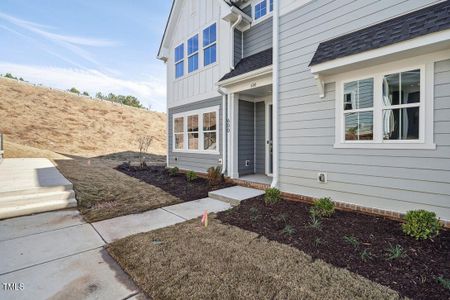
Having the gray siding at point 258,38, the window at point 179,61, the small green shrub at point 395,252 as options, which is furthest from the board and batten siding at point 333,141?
the window at point 179,61

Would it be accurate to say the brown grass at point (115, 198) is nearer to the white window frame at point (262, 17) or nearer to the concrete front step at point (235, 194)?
the concrete front step at point (235, 194)

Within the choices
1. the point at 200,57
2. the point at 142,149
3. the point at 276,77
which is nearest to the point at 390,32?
the point at 276,77

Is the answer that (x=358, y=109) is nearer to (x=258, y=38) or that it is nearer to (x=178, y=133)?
(x=258, y=38)

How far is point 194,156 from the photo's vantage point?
8922 millimetres

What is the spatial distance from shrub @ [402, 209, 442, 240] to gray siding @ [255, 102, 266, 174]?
475 cm

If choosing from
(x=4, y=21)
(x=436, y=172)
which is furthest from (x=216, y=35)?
(x=4, y=21)

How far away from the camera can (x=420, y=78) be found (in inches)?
136

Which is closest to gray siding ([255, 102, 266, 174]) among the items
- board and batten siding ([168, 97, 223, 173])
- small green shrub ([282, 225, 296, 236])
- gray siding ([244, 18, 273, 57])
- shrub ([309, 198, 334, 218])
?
board and batten siding ([168, 97, 223, 173])

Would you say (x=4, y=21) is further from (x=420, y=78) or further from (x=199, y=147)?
(x=420, y=78)

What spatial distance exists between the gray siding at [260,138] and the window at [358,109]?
343 centimetres

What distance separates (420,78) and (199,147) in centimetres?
683

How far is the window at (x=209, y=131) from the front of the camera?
312 inches

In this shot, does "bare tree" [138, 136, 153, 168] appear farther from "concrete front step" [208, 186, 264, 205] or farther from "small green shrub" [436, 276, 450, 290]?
"small green shrub" [436, 276, 450, 290]

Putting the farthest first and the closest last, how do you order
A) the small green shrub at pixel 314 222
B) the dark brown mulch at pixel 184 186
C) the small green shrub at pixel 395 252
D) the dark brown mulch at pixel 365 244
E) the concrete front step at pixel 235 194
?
the dark brown mulch at pixel 184 186 → the concrete front step at pixel 235 194 → the small green shrub at pixel 314 222 → the small green shrub at pixel 395 252 → the dark brown mulch at pixel 365 244
